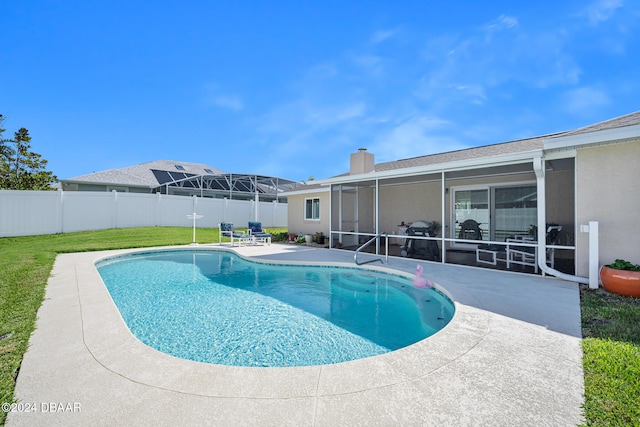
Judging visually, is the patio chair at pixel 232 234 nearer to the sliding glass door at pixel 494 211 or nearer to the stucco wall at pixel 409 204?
the stucco wall at pixel 409 204

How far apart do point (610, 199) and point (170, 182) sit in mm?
22841

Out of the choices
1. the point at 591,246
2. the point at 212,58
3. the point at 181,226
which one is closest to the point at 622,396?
the point at 591,246

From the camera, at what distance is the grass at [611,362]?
2.14 metres

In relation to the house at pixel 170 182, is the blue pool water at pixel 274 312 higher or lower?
lower

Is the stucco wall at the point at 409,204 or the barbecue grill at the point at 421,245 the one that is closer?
the barbecue grill at the point at 421,245

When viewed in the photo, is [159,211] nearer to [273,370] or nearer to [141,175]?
[141,175]

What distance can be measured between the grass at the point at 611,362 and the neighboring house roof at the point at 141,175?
25.6 metres

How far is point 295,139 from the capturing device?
88.7ft

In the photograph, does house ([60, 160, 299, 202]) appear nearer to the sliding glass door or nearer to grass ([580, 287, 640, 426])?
the sliding glass door

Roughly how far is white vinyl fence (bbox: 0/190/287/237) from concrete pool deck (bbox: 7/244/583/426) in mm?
13482

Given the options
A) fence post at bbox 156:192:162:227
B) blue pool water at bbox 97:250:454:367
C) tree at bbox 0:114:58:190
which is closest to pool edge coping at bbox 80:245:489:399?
blue pool water at bbox 97:250:454:367

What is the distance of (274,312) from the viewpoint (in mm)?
5301

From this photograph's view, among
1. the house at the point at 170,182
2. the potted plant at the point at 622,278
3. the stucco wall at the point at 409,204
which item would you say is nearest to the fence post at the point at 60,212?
the house at the point at 170,182

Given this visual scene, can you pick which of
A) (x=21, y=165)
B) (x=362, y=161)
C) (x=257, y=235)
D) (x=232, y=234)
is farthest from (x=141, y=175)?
(x=362, y=161)
